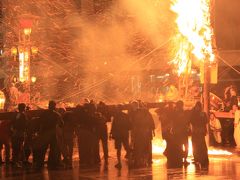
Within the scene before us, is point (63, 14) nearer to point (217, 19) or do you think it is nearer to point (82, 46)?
point (82, 46)

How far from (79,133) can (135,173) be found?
259 centimetres

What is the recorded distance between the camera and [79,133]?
14539 millimetres

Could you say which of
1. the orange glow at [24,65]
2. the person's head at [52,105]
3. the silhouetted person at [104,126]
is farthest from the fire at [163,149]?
the orange glow at [24,65]

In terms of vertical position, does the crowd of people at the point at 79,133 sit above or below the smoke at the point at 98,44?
below

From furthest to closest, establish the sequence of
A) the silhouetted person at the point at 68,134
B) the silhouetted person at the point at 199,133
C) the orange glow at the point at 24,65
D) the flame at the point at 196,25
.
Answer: the orange glow at the point at 24,65, the flame at the point at 196,25, the silhouetted person at the point at 68,134, the silhouetted person at the point at 199,133

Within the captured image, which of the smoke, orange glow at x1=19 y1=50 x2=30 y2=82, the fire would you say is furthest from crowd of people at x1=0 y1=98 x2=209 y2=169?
the smoke

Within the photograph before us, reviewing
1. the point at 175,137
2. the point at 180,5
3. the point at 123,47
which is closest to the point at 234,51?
the point at 123,47

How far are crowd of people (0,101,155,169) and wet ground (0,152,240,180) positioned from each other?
0.39 meters

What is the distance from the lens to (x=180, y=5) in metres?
17.1

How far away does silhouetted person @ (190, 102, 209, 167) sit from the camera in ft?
44.8

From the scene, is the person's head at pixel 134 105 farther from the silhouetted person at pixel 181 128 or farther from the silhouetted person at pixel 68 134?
the silhouetted person at pixel 68 134

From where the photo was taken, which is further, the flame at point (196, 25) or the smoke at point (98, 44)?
the smoke at point (98, 44)

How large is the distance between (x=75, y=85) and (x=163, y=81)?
232 inches

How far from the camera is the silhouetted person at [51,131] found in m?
13.7
